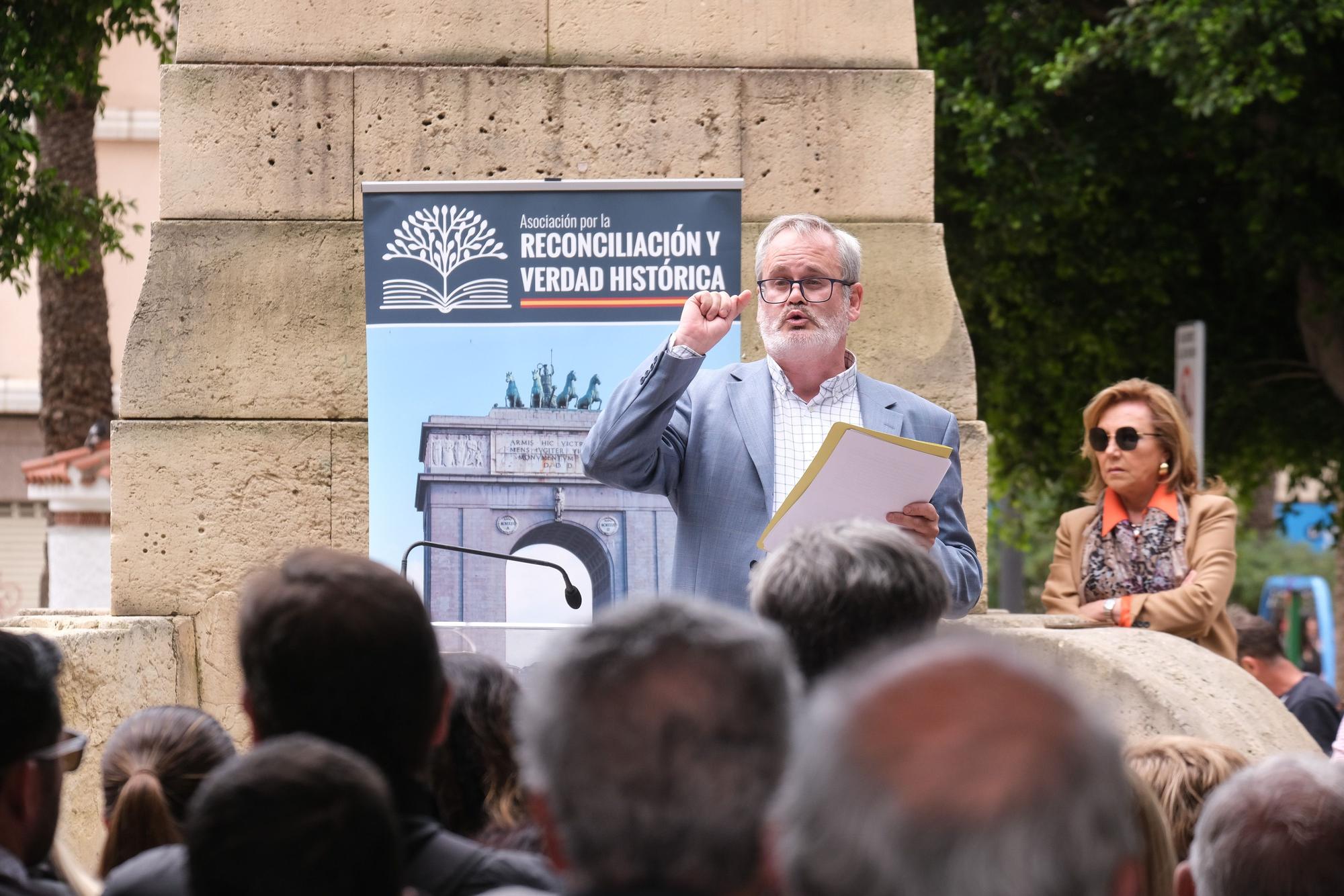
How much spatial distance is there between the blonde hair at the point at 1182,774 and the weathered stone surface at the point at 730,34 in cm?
357

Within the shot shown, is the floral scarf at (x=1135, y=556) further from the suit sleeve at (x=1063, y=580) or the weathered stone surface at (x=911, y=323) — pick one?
the weathered stone surface at (x=911, y=323)

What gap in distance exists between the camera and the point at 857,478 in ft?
11.9

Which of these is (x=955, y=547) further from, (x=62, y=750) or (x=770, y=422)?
(x=62, y=750)

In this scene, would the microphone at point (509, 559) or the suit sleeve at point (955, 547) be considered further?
the microphone at point (509, 559)

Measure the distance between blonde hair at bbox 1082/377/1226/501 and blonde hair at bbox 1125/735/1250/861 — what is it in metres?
2.42

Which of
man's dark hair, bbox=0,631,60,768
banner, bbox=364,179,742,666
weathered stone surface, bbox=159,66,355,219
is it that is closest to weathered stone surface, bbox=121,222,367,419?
weathered stone surface, bbox=159,66,355,219

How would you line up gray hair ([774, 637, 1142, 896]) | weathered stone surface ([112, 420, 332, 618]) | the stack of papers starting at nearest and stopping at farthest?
gray hair ([774, 637, 1142, 896]) → the stack of papers → weathered stone surface ([112, 420, 332, 618])

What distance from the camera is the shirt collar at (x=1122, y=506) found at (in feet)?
17.1

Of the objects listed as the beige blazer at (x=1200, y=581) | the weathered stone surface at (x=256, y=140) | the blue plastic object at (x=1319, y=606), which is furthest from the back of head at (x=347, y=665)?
the blue plastic object at (x=1319, y=606)

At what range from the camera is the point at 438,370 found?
5176mm

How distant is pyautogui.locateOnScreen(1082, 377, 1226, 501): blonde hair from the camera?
5.23 m

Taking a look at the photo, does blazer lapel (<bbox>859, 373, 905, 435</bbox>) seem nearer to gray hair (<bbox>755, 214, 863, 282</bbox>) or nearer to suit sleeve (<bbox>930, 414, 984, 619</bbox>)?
suit sleeve (<bbox>930, 414, 984, 619</bbox>)

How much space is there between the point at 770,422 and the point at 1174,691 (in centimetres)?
153

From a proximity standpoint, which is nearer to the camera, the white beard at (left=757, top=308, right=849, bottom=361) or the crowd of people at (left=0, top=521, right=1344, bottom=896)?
the crowd of people at (left=0, top=521, right=1344, bottom=896)
